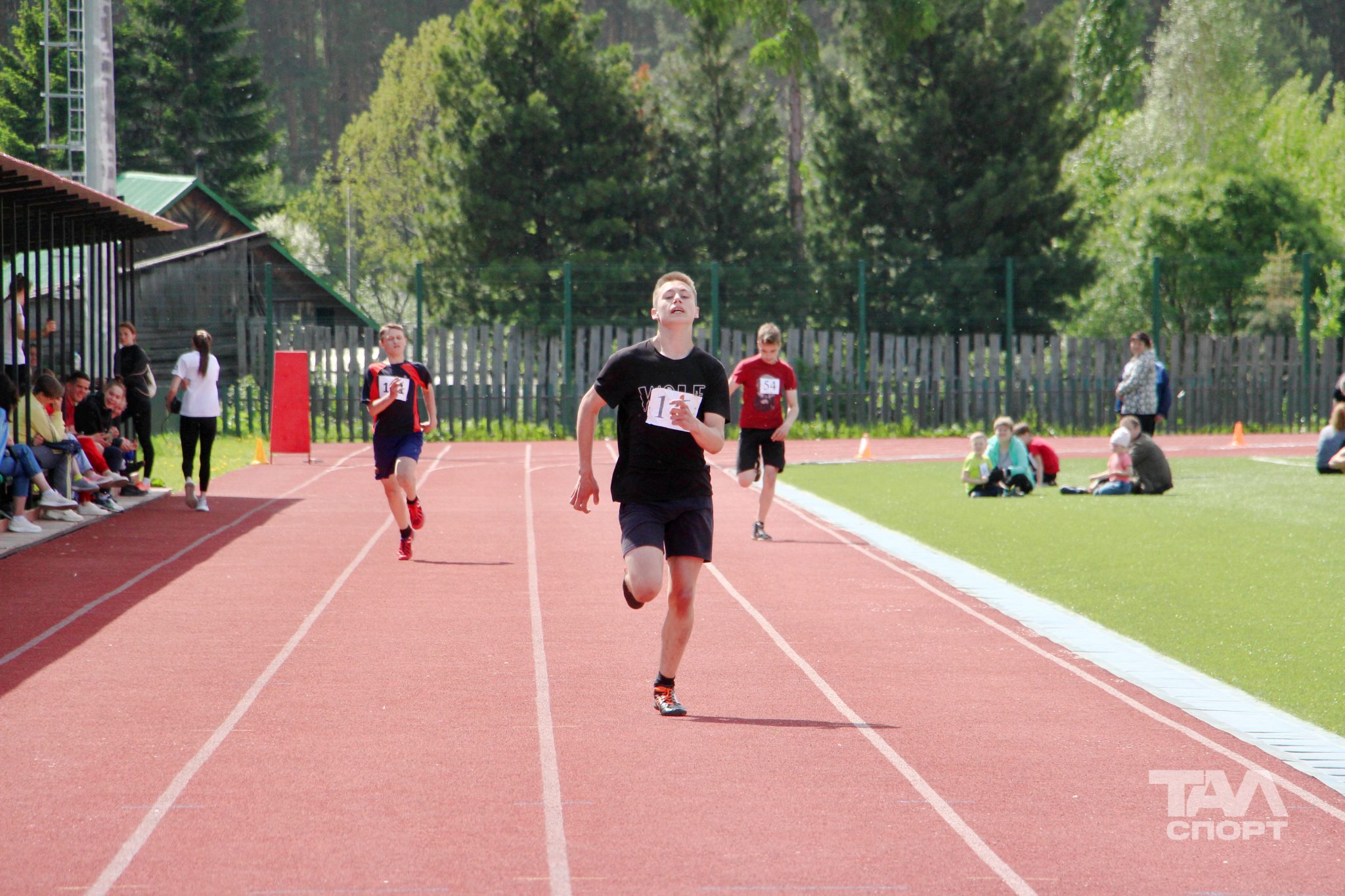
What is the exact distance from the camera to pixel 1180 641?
328 inches

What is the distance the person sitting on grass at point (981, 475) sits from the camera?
1678 centimetres

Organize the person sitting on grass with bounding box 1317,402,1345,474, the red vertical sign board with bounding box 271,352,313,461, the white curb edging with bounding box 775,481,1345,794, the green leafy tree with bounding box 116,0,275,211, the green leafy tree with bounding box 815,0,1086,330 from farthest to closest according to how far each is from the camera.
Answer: the green leafy tree with bounding box 116,0,275,211
the green leafy tree with bounding box 815,0,1086,330
the red vertical sign board with bounding box 271,352,313,461
the person sitting on grass with bounding box 1317,402,1345,474
the white curb edging with bounding box 775,481,1345,794

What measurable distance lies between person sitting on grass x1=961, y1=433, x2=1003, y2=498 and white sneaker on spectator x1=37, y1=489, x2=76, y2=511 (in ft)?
29.3

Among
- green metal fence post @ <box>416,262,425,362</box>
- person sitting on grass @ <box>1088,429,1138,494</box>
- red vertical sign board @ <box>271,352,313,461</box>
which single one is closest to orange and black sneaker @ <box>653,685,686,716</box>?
person sitting on grass @ <box>1088,429,1138,494</box>

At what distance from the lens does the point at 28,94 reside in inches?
1831

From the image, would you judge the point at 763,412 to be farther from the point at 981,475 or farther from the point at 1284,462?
the point at 1284,462

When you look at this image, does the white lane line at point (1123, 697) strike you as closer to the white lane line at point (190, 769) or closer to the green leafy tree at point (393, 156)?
the white lane line at point (190, 769)

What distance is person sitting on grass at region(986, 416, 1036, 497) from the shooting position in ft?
55.6

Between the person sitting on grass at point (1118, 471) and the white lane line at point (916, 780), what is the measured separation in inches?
338

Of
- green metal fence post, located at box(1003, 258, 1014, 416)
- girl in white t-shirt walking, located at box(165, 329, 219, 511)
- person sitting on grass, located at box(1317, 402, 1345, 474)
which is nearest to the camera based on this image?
girl in white t-shirt walking, located at box(165, 329, 219, 511)

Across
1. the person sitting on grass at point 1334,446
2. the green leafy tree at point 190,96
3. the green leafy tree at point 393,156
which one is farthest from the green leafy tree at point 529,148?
the person sitting on grass at point 1334,446

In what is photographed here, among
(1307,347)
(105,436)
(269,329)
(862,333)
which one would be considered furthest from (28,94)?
(1307,347)

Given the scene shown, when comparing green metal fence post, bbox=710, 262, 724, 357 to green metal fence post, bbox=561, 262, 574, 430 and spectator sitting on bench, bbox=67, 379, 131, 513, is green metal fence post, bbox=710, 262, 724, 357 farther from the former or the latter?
spectator sitting on bench, bbox=67, 379, 131, 513

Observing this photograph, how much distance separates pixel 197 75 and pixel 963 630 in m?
44.3
